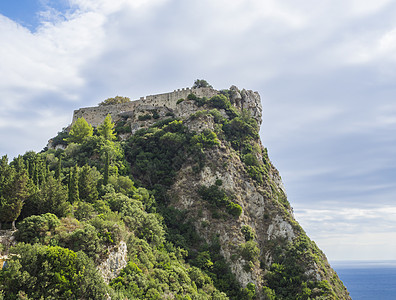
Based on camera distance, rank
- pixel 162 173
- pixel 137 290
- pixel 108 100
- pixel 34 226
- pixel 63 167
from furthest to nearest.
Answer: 1. pixel 108 100
2. pixel 162 173
3. pixel 63 167
4. pixel 137 290
5. pixel 34 226

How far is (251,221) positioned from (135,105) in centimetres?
4014

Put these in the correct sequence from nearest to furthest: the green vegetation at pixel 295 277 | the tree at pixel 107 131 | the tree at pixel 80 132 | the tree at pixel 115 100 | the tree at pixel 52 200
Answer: the tree at pixel 52 200
the green vegetation at pixel 295 277
the tree at pixel 107 131
the tree at pixel 80 132
the tree at pixel 115 100

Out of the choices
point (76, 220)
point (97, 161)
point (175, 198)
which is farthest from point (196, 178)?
point (76, 220)

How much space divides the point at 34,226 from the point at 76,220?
480 cm

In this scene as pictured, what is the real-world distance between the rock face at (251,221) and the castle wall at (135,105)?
5.25 m

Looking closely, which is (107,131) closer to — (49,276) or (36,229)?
(36,229)

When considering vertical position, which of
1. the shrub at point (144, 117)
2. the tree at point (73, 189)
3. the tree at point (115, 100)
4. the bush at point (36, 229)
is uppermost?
the tree at point (115, 100)

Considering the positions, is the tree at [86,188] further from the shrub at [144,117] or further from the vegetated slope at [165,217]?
the shrub at [144,117]

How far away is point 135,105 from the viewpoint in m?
79.7

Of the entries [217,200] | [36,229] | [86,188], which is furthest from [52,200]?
[217,200]

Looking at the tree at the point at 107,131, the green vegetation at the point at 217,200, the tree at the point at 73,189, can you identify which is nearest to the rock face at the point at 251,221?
the green vegetation at the point at 217,200

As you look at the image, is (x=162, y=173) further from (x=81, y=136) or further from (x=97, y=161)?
(x=81, y=136)

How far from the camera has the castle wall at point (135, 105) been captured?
76.4 m

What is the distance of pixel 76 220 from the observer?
3334 centimetres
